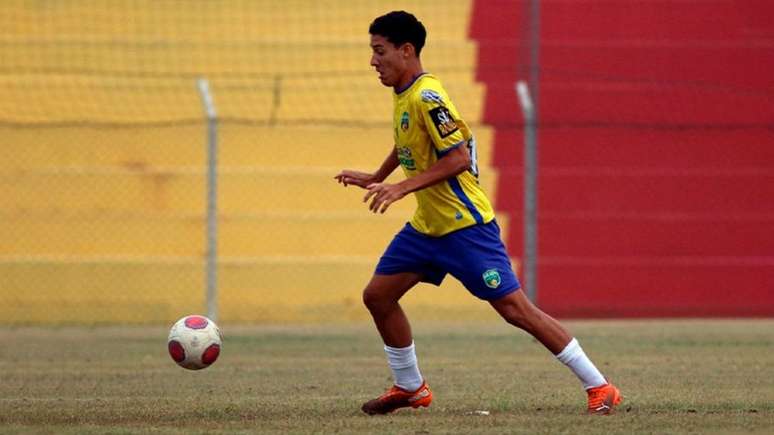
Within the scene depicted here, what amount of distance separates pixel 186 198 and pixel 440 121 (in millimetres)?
9480

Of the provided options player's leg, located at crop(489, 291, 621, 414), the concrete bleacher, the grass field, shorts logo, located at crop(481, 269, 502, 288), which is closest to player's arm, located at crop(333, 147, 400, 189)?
shorts logo, located at crop(481, 269, 502, 288)

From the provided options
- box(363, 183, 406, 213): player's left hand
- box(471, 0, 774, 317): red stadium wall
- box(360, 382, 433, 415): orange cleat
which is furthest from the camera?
box(471, 0, 774, 317): red stadium wall

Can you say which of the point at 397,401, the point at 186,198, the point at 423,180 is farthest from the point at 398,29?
the point at 186,198

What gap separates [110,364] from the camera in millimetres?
10484

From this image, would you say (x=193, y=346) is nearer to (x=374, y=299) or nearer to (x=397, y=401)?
(x=374, y=299)

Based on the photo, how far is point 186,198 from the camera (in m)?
16.1

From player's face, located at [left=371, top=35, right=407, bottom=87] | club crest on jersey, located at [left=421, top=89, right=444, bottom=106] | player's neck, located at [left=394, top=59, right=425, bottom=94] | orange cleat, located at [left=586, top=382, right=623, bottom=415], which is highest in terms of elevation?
player's face, located at [left=371, top=35, right=407, bottom=87]

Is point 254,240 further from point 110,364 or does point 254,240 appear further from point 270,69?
point 110,364

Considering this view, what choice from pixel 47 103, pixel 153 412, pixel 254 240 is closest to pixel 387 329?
pixel 153 412

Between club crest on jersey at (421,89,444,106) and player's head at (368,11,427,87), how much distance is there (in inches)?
9.1

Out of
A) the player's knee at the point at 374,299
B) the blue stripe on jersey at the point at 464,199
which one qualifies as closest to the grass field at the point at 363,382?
the player's knee at the point at 374,299

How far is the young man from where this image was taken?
701 centimetres

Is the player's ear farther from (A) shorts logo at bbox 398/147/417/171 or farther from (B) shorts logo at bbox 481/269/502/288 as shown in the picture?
(B) shorts logo at bbox 481/269/502/288

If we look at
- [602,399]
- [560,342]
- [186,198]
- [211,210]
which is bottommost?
[186,198]
